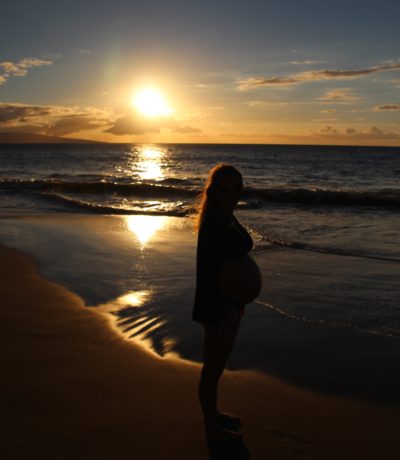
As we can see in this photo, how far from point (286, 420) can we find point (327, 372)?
105cm

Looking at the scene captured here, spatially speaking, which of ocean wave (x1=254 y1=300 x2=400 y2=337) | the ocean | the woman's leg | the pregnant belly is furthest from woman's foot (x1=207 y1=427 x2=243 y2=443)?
ocean wave (x1=254 y1=300 x2=400 y2=337)

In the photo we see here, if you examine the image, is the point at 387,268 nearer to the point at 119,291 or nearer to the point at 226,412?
the point at 119,291

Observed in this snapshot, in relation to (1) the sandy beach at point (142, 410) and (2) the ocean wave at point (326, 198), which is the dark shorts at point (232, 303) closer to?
(1) the sandy beach at point (142, 410)

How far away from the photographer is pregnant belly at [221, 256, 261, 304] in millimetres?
3248

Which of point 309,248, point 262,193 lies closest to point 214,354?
point 309,248

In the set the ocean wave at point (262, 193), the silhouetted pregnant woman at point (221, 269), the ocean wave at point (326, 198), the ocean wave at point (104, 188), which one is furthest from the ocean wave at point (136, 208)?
the silhouetted pregnant woman at point (221, 269)

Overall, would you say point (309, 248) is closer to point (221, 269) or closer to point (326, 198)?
point (221, 269)

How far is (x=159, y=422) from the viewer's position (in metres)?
3.87

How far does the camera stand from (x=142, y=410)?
402 centimetres

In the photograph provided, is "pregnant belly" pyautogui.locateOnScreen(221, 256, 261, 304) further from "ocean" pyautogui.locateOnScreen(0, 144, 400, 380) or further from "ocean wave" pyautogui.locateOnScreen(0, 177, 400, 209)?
"ocean wave" pyautogui.locateOnScreen(0, 177, 400, 209)

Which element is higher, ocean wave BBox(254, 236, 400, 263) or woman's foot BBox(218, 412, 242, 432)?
ocean wave BBox(254, 236, 400, 263)

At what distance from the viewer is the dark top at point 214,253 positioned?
322 cm

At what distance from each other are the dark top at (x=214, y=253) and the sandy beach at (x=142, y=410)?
1087mm

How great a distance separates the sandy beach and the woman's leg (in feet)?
0.87
